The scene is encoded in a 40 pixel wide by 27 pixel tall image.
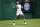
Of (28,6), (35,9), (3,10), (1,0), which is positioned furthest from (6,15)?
(35,9)

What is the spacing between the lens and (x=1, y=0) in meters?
12.4

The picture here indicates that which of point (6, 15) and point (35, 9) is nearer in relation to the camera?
point (6, 15)

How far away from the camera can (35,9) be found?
1338 cm

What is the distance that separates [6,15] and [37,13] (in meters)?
3.83

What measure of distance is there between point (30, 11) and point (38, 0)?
1.75 m

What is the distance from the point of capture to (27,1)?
505 inches

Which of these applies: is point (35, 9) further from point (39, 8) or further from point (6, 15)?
point (6, 15)

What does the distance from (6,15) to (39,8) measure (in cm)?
414

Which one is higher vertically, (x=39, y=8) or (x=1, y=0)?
(x=1, y=0)

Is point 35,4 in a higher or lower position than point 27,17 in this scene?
higher

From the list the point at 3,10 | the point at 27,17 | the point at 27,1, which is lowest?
the point at 27,17

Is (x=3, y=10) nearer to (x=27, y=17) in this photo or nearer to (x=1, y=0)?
(x=1, y=0)

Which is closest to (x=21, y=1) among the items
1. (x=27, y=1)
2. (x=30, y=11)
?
(x=27, y=1)

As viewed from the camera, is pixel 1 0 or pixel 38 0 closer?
pixel 1 0
